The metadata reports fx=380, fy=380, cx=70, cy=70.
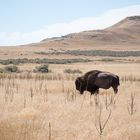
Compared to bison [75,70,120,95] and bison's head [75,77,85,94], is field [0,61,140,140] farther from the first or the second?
bison's head [75,77,85,94]

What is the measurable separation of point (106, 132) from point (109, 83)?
8172 millimetres

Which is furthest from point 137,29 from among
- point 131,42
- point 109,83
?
point 109,83

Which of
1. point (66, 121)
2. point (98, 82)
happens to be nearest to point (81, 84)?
point (98, 82)

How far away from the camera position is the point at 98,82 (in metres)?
17.3

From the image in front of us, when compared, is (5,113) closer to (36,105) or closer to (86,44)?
(36,105)

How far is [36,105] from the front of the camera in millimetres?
13023

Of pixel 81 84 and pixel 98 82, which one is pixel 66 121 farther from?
pixel 81 84

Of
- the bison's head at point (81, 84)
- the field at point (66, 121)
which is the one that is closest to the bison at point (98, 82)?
the bison's head at point (81, 84)

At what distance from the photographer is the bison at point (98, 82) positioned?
1725cm

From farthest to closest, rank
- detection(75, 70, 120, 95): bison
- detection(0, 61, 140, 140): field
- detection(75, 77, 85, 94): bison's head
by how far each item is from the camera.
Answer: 1. detection(75, 77, 85, 94): bison's head
2. detection(75, 70, 120, 95): bison
3. detection(0, 61, 140, 140): field

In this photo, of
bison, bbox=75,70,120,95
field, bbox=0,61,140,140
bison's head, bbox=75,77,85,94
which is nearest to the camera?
field, bbox=0,61,140,140

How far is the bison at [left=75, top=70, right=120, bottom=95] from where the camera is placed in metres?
17.2

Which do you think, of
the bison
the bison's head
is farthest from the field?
the bison's head

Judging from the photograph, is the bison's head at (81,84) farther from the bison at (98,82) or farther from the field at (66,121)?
the field at (66,121)
